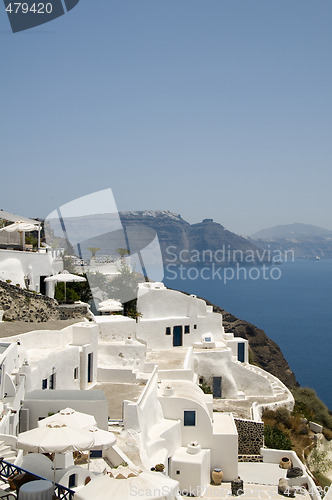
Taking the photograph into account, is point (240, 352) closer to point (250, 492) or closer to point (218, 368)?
point (218, 368)

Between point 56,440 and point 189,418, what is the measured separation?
11.5 m

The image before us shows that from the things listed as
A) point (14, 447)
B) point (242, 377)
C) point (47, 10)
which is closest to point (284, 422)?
point (242, 377)

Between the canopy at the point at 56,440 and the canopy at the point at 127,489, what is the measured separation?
73.3 inches

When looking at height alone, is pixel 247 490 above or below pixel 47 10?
below

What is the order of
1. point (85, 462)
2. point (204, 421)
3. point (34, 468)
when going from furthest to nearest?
point (204, 421)
point (85, 462)
point (34, 468)

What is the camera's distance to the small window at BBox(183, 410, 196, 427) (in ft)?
72.2

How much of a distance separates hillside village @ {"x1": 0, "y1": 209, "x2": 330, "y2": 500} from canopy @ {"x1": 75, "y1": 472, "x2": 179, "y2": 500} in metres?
0.03

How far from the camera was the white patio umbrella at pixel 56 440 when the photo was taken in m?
11.2

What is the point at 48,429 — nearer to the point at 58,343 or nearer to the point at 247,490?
the point at 58,343

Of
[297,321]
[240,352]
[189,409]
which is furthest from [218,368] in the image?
[297,321]

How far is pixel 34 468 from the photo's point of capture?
11.6 metres

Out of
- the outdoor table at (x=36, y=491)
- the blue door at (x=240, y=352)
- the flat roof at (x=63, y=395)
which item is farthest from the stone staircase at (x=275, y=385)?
the outdoor table at (x=36, y=491)

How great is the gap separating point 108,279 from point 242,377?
1136cm

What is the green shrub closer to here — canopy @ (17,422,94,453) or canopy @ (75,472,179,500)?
canopy @ (17,422,94,453)
